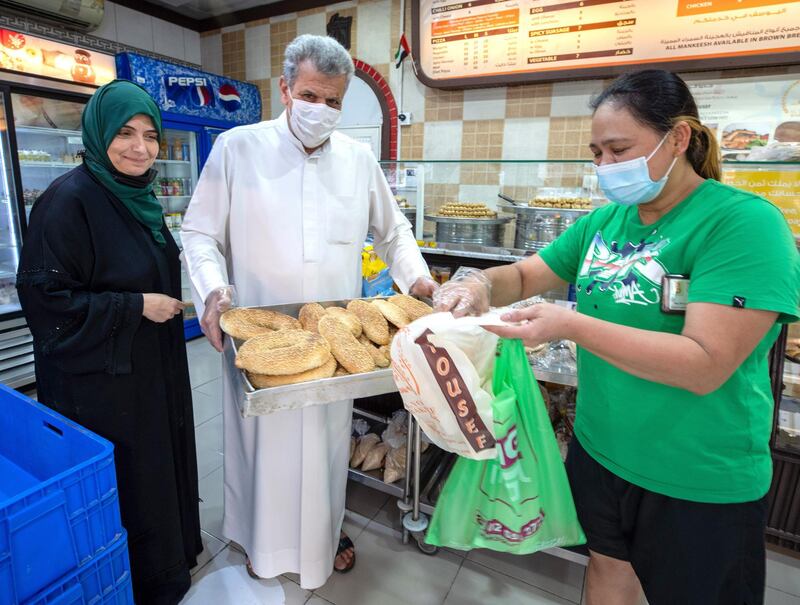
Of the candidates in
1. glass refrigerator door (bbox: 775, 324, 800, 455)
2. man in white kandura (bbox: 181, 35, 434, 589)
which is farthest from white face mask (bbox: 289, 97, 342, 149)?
glass refrigerator door (bbox: 775, 324, 800, 455)

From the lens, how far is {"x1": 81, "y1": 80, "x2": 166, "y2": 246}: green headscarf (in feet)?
4.86

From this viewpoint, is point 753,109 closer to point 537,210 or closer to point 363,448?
point 537,210

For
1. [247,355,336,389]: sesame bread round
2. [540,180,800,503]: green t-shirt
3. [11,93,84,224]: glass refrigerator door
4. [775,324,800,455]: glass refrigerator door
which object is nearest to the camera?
[540,180,800,503]: green t-shirt

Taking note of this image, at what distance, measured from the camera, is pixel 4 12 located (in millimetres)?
3645

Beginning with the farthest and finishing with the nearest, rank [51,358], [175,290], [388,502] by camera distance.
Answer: [388,502] → [175,290] → [51,358]

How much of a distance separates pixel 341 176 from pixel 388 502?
163 cm

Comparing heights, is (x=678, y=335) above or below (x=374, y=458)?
above

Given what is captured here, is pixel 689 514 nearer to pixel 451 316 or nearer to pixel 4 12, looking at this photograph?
pixel 451 316

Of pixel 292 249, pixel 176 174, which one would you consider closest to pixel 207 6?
pixel 176 174

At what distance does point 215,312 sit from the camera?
4.47ft

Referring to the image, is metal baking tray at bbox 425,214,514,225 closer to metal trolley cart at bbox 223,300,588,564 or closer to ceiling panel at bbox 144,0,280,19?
metal trolley cart at bbox 223,300,588,564

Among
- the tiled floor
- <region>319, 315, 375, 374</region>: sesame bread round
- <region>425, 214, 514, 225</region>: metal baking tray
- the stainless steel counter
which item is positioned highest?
<region>425, 214, 514, 225</region>: metal baking tray

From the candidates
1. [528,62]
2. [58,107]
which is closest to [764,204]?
[528,62]

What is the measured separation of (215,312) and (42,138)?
3702 mm
